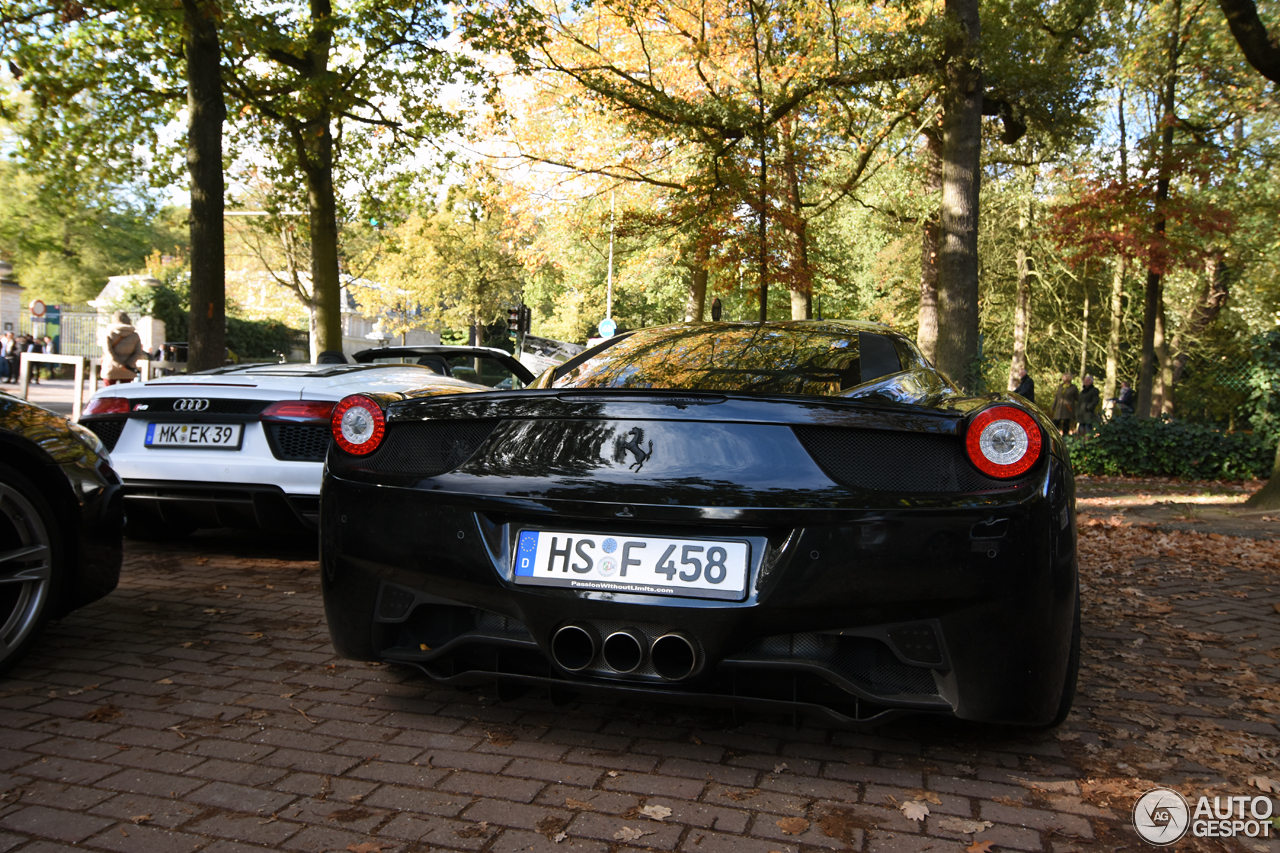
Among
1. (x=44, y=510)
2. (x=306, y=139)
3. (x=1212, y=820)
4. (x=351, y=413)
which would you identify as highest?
(x=306, y=139)

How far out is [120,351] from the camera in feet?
42.6

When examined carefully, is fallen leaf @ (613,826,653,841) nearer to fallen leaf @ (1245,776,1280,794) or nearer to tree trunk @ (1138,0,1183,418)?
fallen leaf @ (1245,776,1280,794)

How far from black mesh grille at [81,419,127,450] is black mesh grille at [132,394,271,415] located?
0.13 m

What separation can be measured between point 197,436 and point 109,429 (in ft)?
1.85

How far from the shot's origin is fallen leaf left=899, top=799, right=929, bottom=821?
2.35 metres

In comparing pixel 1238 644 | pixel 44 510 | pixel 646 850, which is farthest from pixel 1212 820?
pixel 44 510

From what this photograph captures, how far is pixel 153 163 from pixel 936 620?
16.6 m

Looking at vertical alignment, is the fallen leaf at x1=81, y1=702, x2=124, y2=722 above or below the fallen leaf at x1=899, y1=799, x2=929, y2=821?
above

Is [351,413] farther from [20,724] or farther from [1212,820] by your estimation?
[1212,820]

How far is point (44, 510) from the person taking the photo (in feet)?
11.1

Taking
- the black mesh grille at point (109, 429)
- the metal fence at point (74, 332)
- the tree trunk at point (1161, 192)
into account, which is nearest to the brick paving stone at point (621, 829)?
the black mesh grille at point (109, 429)

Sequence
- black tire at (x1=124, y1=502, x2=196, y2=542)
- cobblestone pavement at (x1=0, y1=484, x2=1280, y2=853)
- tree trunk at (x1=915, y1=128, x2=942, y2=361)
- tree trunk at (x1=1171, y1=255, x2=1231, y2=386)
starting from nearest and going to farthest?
cobblestone pavement at (x1=0, y1=484, x2=1280, y2=853)
black tire at (x1=124, y1=502, x2=196, y2=542)
tree trunk at (x1=915, y1=128, x2=942, y2=361)
tree trunk at (x1=1171, y1=255, x2=1231, y2=386)

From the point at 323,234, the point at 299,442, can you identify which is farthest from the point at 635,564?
the point at 323,234

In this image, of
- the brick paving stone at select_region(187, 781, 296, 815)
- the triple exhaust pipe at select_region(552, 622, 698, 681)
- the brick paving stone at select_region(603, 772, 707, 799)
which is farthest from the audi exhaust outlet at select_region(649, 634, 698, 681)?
the brick paving stone at select_region(187, 781, 296, 815)
